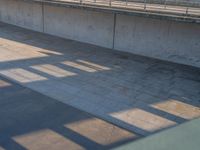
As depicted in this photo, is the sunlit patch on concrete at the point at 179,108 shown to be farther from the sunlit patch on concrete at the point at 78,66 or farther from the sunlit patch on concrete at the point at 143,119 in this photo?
the sunlit patch on concrete at the point at 78,66

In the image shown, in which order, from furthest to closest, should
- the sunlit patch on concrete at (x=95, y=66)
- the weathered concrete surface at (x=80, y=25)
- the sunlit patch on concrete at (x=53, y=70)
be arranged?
the weathered concrete surface at (x=80, y=25) → the sunlit patch on concrete at (x=95, y=66) → the sunlit patch on concrete at (x=53, y=70)

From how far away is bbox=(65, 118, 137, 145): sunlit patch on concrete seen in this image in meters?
9.20

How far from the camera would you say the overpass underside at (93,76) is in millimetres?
9781

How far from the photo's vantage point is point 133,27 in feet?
62.2

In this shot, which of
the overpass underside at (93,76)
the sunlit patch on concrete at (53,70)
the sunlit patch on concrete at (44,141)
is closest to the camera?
the sunlit patch on concrete at (44,141)

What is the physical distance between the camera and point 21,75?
1473 centimetres

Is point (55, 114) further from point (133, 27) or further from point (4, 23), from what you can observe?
point (4, 23)

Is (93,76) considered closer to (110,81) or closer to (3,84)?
(110,81)

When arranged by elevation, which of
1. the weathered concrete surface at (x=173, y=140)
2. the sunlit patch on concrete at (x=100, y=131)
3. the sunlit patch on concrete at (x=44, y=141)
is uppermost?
the weathered concrete surface at (x=173, y=140)

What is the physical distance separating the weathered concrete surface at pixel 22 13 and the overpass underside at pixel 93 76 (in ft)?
0.33

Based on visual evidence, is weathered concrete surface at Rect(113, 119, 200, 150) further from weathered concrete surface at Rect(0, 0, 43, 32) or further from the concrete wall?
weathered concrete surface at Rect(0, 0, 43, 32)

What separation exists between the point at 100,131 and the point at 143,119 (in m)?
1.98

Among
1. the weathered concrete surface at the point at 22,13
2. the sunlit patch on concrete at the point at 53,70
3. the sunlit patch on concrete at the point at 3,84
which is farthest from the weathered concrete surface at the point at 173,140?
the weathered concrete surface at the point at 22,13

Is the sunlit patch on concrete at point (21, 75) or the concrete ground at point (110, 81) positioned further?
the sunlit patch on concrete at point (21, 75)
